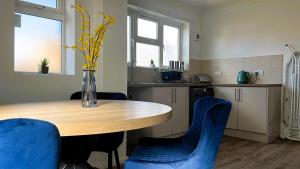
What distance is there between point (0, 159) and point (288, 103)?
165 inches

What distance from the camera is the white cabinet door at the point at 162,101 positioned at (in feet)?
10.9

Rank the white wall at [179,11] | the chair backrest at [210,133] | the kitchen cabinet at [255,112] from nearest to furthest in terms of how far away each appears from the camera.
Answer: the chair backrest at [210,133] → the kitchen cabinet at [255,112] → the white wall at [179,11]

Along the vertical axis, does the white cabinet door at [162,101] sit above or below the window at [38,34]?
below

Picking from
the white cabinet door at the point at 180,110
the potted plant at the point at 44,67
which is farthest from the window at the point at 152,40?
the potted plant at the point at 44,67

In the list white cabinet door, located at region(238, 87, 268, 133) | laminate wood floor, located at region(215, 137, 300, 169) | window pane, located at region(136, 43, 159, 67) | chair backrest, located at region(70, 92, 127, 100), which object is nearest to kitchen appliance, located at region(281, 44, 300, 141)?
laminate wood floor, located at region(215, 137, 300, 169)

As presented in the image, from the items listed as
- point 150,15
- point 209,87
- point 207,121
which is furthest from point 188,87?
point 207,121

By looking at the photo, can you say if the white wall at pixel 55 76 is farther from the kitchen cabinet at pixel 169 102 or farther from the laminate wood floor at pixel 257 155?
the laminate wood floor at pixel 257 155

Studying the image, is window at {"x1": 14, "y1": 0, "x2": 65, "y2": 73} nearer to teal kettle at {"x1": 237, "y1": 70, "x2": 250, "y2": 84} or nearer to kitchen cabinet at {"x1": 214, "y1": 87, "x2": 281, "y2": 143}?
kitchen cabinet at {"x1": 214, "y1": 87, "x2": 281, "y2": 143}

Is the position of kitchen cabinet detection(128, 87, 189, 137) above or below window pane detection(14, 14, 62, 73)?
below

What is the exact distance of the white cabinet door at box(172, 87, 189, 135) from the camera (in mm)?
3639

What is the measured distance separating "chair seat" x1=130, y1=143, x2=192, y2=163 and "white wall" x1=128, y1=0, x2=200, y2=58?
2.77 meters

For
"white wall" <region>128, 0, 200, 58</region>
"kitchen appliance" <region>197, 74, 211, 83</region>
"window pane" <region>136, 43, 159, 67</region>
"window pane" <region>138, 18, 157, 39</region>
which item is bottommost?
"kitchen appliance" <region>197, 74, 211, 83</region>

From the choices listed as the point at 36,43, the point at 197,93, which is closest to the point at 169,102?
the point at 197,93

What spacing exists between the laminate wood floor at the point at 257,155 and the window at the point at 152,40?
189 cm
